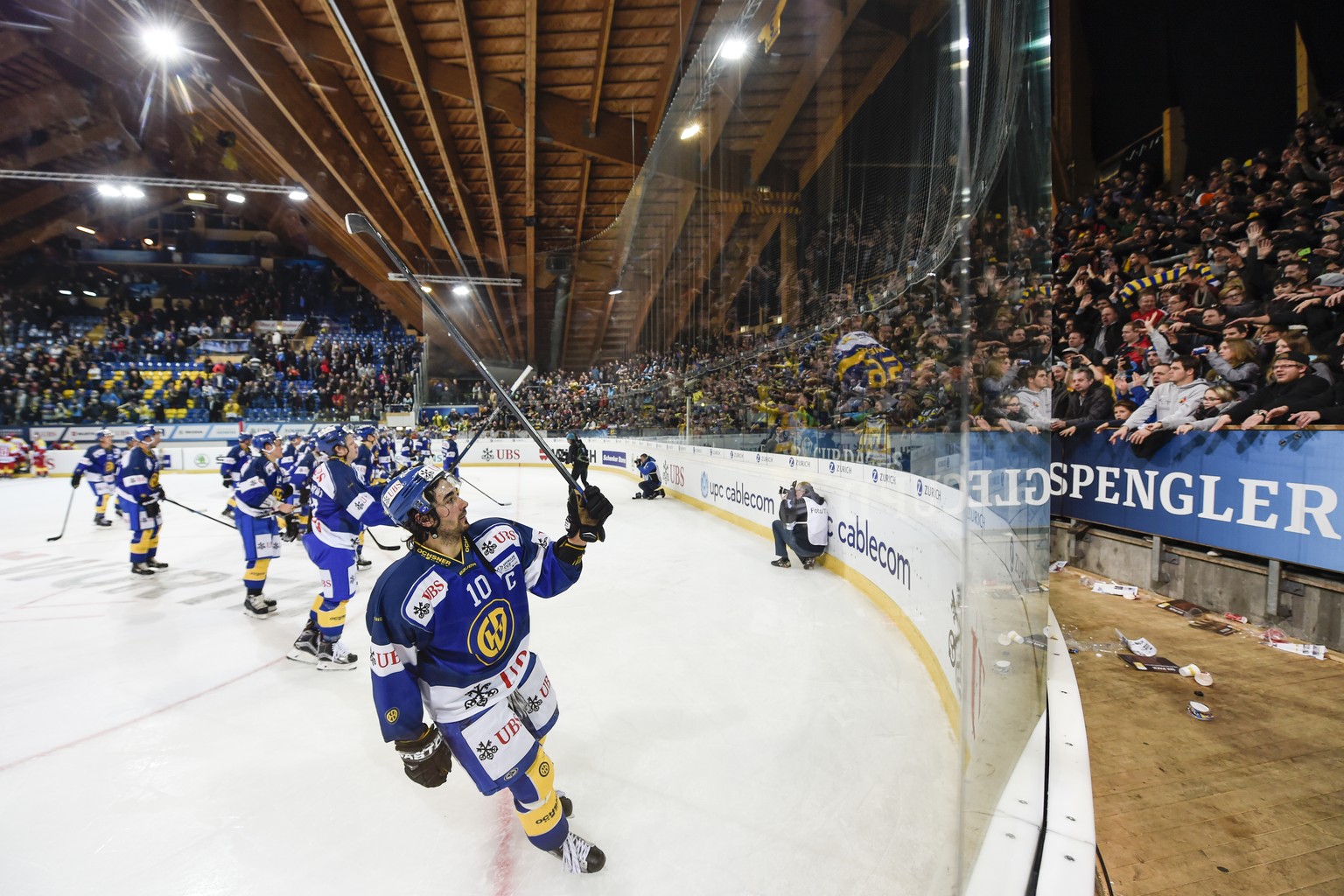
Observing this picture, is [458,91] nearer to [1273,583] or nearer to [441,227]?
[441,227]

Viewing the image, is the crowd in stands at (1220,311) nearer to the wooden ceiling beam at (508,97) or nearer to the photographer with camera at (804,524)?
the photographer with camera at (804,524)

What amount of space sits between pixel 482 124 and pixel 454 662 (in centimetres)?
896

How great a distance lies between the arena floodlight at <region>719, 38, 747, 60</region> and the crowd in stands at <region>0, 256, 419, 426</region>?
15.1 m

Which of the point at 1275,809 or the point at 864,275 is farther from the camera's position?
the point at 864,275

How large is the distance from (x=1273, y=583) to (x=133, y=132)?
19083mm

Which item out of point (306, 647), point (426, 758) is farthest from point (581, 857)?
point (306, 647)

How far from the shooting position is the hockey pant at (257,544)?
170 inches

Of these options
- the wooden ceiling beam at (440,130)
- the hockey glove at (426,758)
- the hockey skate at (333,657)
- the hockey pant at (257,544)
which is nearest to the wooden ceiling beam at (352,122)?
the wooden ceiling beam at (440,130)

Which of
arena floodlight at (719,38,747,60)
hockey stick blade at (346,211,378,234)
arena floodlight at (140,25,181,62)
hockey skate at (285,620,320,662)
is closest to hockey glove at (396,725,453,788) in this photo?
hockey stick blade at (346,211,378,234)

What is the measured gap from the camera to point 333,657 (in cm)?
347

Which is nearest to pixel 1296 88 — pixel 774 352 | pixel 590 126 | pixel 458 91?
pixel 774 352

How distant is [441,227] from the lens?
41.5 feet

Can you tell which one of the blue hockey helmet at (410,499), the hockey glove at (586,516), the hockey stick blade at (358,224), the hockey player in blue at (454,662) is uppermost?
the hockey stick blade at (358,224)

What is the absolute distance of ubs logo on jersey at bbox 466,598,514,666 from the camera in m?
1.78
